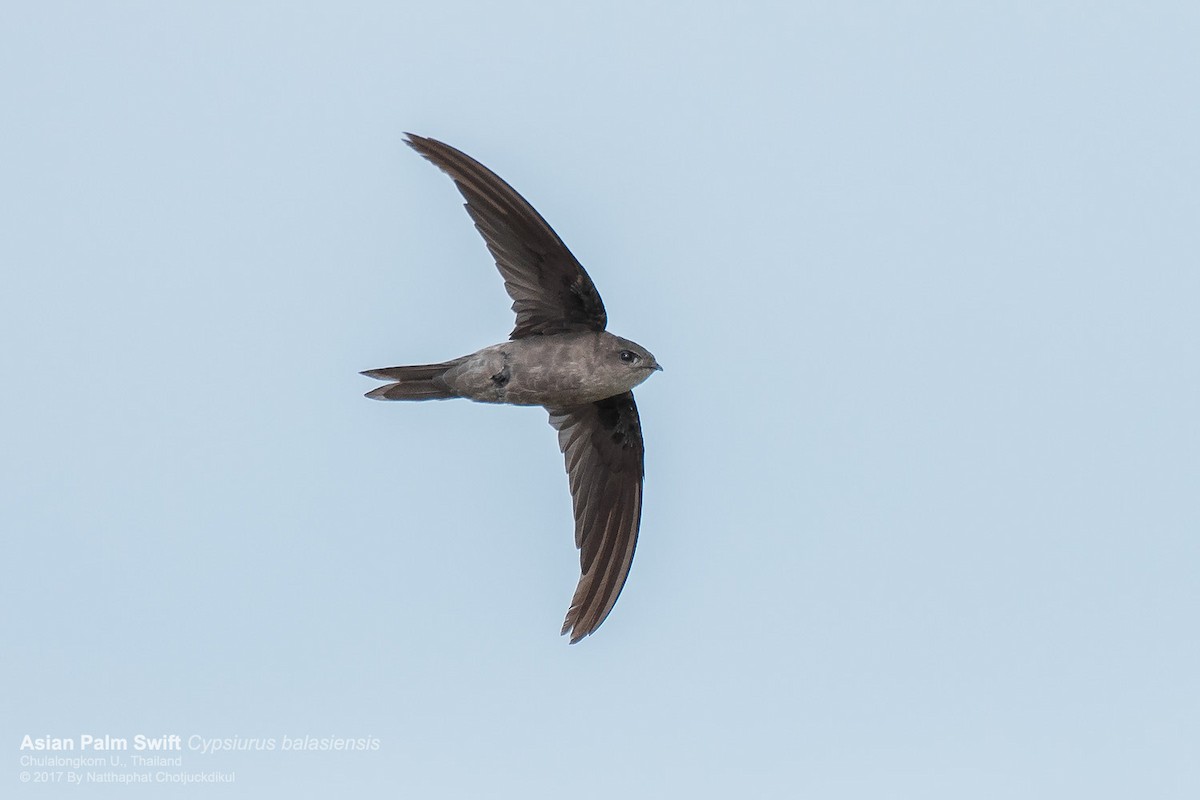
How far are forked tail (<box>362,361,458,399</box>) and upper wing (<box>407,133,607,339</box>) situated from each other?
2.27 feet

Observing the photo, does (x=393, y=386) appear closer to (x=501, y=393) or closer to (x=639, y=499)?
(x=501, y=393)

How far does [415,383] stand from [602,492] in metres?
2.07

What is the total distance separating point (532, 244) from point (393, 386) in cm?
163

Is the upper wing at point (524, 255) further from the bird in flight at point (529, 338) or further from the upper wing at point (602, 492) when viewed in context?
the upper wing at point (602, 492)

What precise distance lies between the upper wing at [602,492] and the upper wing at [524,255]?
113cm

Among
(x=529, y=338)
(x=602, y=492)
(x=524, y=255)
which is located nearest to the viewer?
(x=524, y=255)

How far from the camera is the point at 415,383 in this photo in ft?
50.2

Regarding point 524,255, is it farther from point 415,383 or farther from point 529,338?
point 415,383

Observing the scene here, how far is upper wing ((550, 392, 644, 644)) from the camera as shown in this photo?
16.1 meters

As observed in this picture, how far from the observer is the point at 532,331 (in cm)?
1531

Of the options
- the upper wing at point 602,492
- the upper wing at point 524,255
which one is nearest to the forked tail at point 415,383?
the upper wing at point 524,255

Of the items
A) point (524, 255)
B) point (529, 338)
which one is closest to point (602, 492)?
point (529, 338)

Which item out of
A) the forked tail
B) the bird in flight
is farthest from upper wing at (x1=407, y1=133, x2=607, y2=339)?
the forked tail

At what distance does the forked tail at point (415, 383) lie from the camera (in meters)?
15.2
